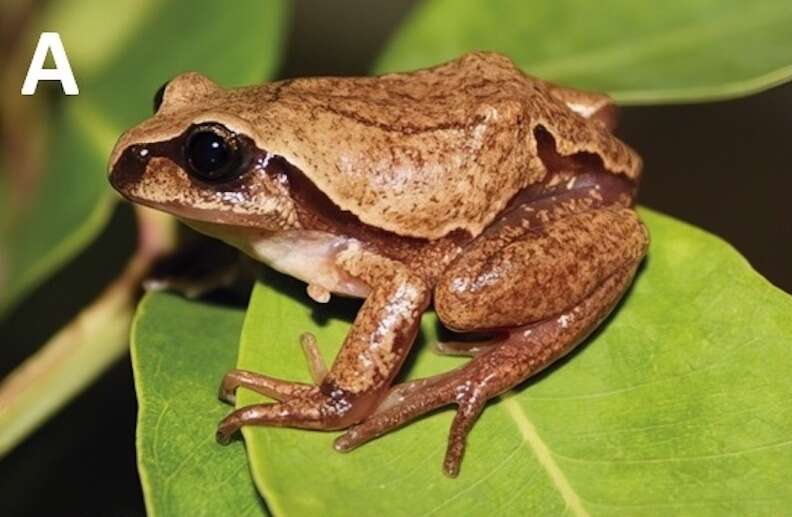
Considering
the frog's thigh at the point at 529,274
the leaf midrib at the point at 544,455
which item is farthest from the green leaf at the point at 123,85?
the leaf midrib at the point at 544,455

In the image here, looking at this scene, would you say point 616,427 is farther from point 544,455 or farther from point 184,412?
point 184,412

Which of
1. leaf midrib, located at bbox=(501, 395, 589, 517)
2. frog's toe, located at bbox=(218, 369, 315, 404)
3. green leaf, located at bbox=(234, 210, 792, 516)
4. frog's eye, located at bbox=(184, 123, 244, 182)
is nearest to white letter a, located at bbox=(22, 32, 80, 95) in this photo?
frog's eye, located at bbox=(184, 123, 244, 182)

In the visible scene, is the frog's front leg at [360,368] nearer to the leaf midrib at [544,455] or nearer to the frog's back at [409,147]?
the frog's back at [409,147]

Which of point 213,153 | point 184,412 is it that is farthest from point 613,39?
point 184,412

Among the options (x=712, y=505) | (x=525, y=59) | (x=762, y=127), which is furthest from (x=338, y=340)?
(x=762, y=127)

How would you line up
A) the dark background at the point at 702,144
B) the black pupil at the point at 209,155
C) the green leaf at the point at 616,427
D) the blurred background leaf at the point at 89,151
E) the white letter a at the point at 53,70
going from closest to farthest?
1. the green leaf at the point at 616,427
2. the black pupil at the point at 209,155
3. the blurred background leaf at the point at 89,151
4. the white letter a at the point at 53,70
5. the dark background at the point at 702,144

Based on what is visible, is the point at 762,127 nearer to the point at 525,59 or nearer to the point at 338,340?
the point at 525,59
